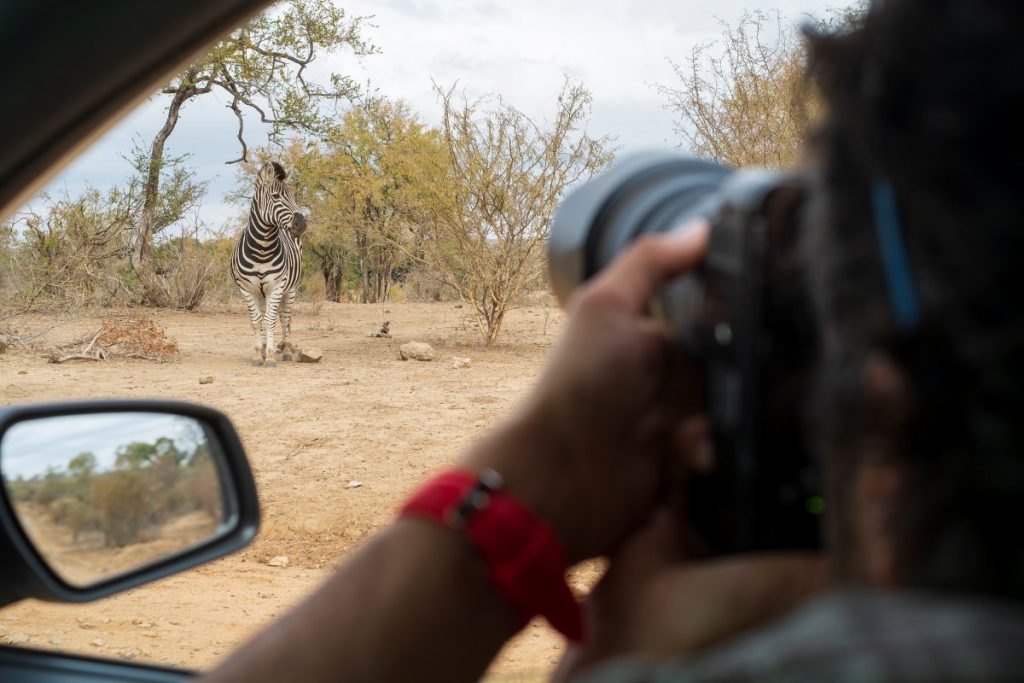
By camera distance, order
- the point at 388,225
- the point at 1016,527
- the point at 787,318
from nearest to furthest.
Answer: the point at 1016,527
the point at 787,318
the point at 388,225

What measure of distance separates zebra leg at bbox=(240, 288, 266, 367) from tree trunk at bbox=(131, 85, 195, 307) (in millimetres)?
1599

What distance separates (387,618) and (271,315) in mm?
7795

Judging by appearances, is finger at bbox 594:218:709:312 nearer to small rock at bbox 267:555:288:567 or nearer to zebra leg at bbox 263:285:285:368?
small rock at bbox 267:555:288:567

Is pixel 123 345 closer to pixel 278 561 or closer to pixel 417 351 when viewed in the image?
pixel 417 351

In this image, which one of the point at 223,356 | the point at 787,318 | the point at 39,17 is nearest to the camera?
the point at 787,318

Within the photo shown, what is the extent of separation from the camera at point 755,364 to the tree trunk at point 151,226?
31.2 feet

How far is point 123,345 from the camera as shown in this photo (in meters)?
7.34

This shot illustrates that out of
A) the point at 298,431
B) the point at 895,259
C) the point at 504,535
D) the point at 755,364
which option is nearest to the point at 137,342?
the point at 298,431

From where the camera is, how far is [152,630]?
2.89m

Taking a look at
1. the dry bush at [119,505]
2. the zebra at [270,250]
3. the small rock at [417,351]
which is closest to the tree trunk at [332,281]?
the zebra at [270,250]

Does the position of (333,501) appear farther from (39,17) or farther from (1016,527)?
(1016,527)

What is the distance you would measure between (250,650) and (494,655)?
0.49 feet

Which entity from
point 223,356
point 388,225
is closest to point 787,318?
point 223,356

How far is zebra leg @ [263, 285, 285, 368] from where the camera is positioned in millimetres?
7667
